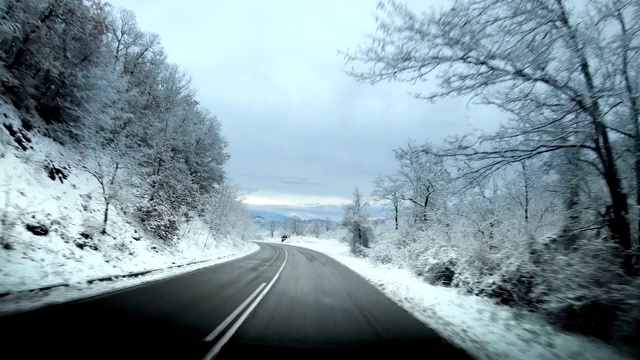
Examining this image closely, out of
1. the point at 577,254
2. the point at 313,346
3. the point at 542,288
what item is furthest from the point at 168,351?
the point at 577,254

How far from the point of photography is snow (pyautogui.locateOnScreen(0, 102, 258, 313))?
A: 8077 mm

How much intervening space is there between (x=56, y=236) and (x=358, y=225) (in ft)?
112

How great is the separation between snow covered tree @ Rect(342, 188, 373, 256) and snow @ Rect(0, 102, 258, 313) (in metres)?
26.4

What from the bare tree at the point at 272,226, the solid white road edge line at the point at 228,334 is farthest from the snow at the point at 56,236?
the bare tree at the point at 272,226

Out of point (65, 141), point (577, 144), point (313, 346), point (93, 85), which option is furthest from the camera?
point (93, 85)

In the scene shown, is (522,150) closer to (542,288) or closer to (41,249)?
(542,288)

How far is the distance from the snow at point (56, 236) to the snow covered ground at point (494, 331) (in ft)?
26.5

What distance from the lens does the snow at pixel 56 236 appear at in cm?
808

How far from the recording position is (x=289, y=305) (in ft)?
27.4

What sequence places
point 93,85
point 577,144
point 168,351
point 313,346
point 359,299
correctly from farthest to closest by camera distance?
1. point 93,85
2. point 359,299
3. point 577,144
4. point 313,346
5. point 168,351

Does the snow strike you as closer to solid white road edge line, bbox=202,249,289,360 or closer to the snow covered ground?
solid white road edge line, bbox=202,249,289,360

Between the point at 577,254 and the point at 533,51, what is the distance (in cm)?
482

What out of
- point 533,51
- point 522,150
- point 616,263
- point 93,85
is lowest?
point 616,263

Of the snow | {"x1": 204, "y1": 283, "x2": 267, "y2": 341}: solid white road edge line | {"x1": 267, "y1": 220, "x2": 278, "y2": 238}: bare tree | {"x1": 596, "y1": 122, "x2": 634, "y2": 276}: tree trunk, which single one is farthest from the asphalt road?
{"x1": 267, "y1": 220, "x2": 278, "y2": 238}: bare tree
